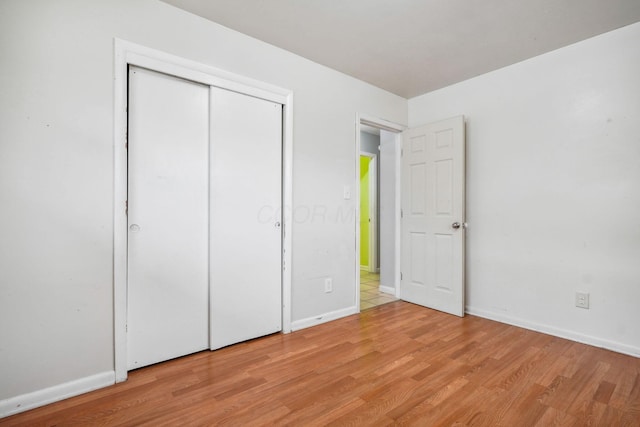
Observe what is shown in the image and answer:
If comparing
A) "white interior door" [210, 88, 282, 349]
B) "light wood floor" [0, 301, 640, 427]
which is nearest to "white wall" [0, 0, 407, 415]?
"light wood floor" [0, 301, 640, 427]

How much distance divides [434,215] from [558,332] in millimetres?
1469

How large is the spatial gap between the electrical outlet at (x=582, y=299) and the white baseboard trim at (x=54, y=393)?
3480 mm

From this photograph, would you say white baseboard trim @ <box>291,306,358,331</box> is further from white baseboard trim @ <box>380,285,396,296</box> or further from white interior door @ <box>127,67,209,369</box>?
white baseboard trim @ <box>380,285,396,296</box>

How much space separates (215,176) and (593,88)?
3.09 m

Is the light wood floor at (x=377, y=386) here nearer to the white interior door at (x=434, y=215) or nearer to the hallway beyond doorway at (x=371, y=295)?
the white interior door at (x=434, y=215)

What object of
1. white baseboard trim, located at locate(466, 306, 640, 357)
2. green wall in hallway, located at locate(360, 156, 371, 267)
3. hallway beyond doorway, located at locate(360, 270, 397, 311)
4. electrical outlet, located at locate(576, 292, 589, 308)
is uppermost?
green wall in hallway, located at locate(360, 156, 371, 267)

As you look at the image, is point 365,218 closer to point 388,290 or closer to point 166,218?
point 388,290

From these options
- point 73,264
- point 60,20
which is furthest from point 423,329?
point 60,20

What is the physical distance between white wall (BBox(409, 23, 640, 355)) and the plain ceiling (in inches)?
12.1

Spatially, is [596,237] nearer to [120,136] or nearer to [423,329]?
[423,329]

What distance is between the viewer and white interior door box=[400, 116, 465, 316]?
3078 mm

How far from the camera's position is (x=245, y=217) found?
2439 mm

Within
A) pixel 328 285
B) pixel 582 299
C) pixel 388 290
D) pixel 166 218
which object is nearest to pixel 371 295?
pixel 388 290

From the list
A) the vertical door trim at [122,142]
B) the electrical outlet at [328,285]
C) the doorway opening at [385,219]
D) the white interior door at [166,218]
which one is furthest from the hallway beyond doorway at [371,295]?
the vertical door trim at [122,142]
